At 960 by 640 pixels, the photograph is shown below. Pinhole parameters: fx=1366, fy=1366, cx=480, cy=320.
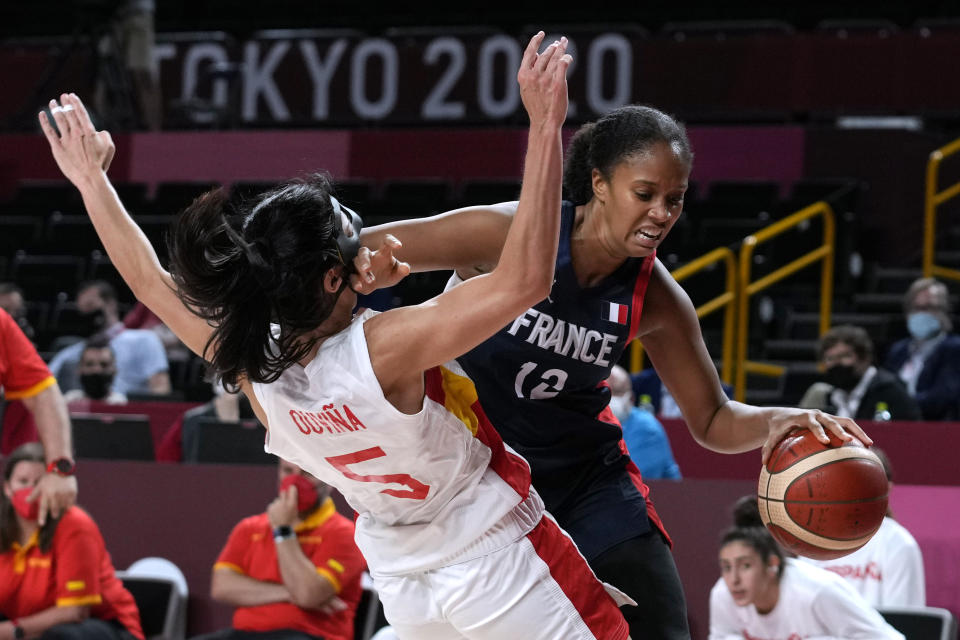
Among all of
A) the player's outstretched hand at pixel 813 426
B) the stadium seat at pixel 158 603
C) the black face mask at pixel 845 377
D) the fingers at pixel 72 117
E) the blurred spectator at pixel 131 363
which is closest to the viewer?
the player's outstretched hand at pixel 813 426

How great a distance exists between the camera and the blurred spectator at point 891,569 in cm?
539

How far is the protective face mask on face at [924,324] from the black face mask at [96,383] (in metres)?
4.96

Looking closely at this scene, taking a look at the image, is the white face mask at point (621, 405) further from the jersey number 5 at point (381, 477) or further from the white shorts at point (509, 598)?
the jersey number 5 at point (381, 477)

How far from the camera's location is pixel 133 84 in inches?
543

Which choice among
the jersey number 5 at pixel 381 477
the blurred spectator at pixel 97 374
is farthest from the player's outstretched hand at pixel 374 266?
the blurred spectator at pixel 97 374

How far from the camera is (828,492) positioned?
2.94 m

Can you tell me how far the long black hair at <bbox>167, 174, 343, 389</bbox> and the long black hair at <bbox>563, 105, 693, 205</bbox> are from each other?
774 millimetres

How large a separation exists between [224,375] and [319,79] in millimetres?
11415

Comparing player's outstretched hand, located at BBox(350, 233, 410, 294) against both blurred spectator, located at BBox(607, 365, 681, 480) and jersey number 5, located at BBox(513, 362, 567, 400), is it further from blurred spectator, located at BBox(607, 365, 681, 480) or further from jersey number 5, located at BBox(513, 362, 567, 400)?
blurred spectator, located at BBox(607, 365, 681, 480)

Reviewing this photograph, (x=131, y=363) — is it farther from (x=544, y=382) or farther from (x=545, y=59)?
(x=545, y=59)

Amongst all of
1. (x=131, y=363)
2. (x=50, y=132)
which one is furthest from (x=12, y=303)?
(x=50, y=132)

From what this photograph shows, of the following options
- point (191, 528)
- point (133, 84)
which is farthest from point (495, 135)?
point (191, 528)

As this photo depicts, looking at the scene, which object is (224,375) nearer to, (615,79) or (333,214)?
(333,214)

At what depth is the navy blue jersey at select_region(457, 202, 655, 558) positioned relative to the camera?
313 cm
